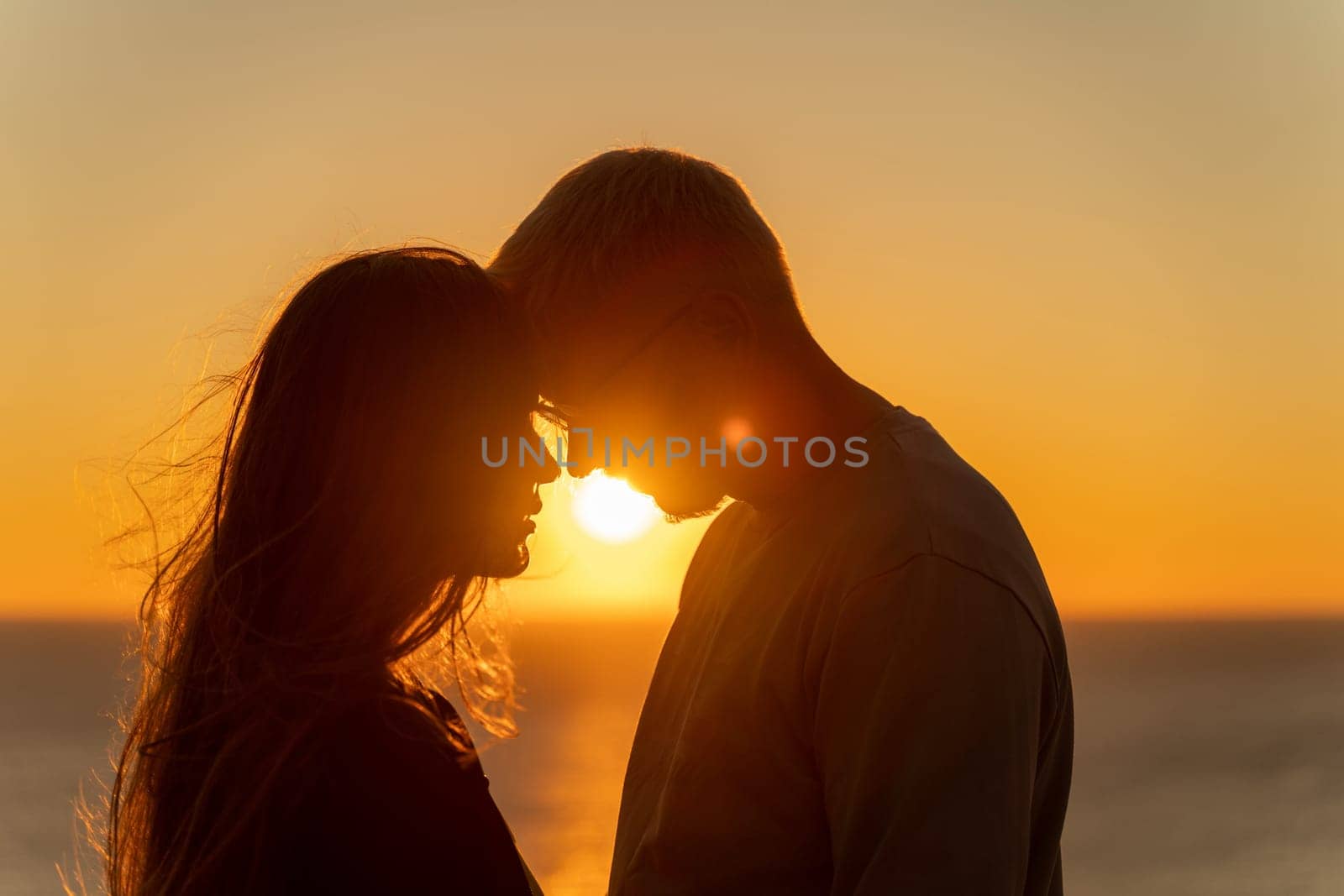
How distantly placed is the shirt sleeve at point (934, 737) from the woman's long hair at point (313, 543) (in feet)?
2.26

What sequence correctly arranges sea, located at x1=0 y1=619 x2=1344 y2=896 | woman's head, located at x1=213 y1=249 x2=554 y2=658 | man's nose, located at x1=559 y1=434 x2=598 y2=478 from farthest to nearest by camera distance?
sea, located at x1=0 y1=619 x2=1344 y2=896 < man's nose, located at x1=559 y1=434 x2=598 y2=478 < woman's head, located at x1=213 y1=249 x2=554 y2=658

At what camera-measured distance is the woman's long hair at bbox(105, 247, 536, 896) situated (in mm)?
1620

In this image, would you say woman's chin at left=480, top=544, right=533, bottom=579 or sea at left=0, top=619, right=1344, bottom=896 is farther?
sea at left=0, top=619, right=1344, bottom=896

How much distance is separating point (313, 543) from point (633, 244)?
102 centimetres

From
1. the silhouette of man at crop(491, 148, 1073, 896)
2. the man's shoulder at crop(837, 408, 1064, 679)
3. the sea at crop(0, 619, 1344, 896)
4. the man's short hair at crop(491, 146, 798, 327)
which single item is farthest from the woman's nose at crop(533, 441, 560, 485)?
the sea at crop(0, 619, 1344, 896)

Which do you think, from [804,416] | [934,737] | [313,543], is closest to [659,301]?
[804,416]

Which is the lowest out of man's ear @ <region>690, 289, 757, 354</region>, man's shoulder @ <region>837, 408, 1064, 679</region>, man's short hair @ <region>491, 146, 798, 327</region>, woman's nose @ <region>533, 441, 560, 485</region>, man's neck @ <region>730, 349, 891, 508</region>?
man's shoulder @ <region>837, 408, 1064, 679</region>

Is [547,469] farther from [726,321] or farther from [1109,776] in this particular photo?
[1109,776]

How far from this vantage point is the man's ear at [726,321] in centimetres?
239

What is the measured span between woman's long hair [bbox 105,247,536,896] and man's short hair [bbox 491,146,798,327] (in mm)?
463

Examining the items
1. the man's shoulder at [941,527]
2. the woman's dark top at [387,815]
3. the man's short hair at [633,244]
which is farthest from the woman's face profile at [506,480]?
the man's shoulder at [941,527]

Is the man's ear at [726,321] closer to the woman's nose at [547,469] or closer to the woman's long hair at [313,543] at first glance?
the woman's nose at [547,469]

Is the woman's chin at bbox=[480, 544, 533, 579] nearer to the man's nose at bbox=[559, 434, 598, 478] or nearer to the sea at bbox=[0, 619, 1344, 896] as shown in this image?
the man's nose at bbox=[559, 434, 598, 478]

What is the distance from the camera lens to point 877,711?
1.81 meters
